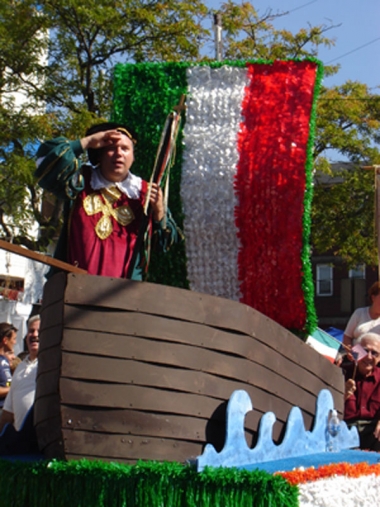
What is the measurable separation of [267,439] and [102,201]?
1467 mm

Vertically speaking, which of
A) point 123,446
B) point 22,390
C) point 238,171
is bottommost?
point 123,446

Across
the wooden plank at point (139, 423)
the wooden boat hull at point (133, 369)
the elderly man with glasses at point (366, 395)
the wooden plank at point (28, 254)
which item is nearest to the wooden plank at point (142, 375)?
the wooden boat hull at point (133, 369)

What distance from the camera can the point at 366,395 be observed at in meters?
6.10

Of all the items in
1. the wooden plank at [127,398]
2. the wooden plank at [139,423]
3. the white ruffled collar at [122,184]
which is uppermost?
the white ruffled collar at [122,184]

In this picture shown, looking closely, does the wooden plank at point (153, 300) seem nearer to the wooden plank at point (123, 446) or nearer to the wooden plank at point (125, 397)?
the wooden plank at point (125, 397)

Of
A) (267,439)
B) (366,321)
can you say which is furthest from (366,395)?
(267,439)

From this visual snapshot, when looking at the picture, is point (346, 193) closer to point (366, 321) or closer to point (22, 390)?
point (366, 321)

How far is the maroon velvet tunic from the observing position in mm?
4305

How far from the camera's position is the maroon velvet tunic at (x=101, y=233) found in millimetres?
4305

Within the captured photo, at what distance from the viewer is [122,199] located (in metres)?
4.49

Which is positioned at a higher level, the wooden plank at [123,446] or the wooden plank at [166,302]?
the wooden plank at [166,302]

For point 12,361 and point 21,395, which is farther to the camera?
point 12,361

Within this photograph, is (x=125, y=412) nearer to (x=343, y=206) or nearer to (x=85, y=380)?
(x=85, y=380)

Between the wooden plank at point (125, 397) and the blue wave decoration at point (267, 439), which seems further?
the blue wave decoration at point (267, 439)
